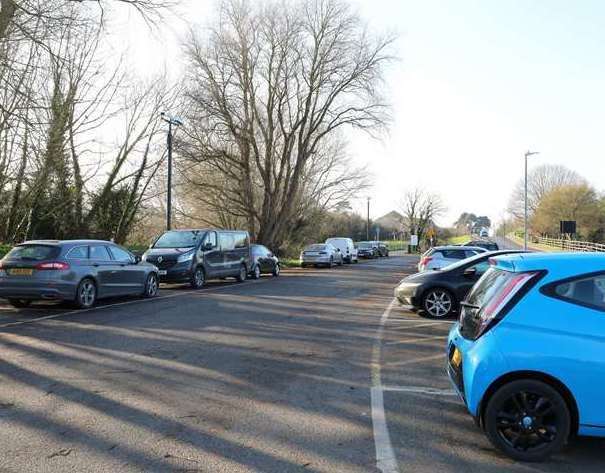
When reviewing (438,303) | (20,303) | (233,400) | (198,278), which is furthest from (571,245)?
(233,400)

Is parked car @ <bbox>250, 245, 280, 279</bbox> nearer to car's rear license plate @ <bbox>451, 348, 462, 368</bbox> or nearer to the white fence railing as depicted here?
car's rear license plate @ <bbox>451, 348, 462, 368</bbox>

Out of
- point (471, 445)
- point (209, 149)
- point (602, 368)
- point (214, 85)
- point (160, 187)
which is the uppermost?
point (214, 85)

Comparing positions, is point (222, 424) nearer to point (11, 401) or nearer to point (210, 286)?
point (11, 401)

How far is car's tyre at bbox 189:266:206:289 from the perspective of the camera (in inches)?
724

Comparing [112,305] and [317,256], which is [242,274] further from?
[317,256]

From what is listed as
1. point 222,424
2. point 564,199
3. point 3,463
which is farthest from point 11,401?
point 564,199

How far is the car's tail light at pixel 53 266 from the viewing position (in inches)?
476

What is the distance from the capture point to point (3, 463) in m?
4.22

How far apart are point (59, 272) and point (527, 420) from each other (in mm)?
10118

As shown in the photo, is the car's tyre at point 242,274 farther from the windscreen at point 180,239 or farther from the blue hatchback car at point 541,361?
the blue hatchback car at point 541,361

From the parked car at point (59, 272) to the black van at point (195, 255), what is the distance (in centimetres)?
398

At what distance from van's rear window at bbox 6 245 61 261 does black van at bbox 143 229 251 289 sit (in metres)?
5.43

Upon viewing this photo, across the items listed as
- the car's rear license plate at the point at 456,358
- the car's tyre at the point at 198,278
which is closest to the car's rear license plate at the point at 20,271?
the car's tyre at the point at 198,278

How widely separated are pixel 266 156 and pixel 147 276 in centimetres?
2492
